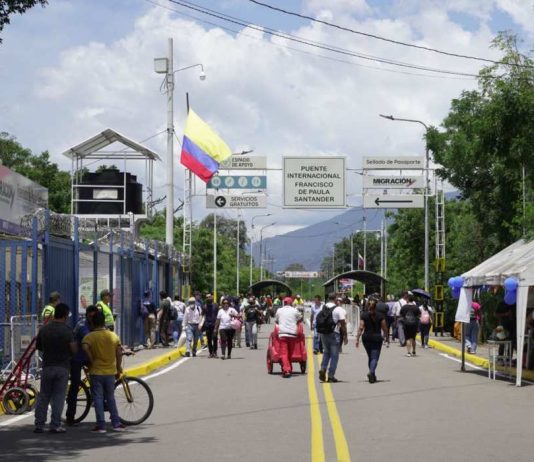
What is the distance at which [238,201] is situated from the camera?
41062 millimetres

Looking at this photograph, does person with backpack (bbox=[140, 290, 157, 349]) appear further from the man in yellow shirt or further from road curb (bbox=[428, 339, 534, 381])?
the man in yellow shirt

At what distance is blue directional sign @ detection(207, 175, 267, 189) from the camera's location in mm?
40844

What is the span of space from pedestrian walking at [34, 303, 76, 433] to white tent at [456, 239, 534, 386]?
32.5 feet

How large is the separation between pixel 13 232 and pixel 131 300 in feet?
39.8

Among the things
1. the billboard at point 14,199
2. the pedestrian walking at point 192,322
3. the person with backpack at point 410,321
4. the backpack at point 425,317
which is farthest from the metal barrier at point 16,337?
the backpack at point 425,317

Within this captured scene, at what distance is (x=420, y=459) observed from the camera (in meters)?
10.5

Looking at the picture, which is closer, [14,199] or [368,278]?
[14,199]

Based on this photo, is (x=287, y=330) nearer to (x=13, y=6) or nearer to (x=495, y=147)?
(x=495, y=147)

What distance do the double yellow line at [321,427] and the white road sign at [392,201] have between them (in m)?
21.2

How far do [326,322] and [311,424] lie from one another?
7.04m

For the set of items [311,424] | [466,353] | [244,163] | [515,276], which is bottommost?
[466,353]

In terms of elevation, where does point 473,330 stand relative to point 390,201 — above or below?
below

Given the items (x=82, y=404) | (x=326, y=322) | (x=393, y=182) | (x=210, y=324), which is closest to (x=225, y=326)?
(x=210, y=324)

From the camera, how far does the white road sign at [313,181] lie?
40.6 m
